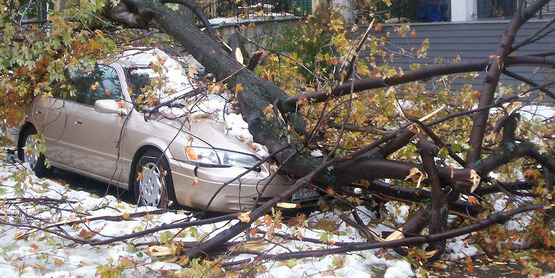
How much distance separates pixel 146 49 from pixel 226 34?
21.7ft

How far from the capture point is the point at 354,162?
561cm

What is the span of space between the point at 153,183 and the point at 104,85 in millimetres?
1505

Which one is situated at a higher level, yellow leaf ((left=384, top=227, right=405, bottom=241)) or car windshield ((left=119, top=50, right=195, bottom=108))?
car windshield ((left=119, top=50, right=195, bottom=108))

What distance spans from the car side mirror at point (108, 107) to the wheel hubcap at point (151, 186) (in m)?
0.67

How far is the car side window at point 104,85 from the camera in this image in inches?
278

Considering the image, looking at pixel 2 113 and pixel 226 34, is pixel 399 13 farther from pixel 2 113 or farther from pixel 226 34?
pixel 2 113

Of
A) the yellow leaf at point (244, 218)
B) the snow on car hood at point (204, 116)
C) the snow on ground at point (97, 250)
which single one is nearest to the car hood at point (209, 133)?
the snow on car hood at point (204, 116)

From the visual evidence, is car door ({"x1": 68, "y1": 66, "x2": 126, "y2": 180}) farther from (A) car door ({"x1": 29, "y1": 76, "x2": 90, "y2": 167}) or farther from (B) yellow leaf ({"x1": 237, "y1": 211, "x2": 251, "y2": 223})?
(B) yellow leaf ({"x1": 237, "y1": 211, "x2": 251, "y2": 223})

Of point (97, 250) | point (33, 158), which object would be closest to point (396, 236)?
point (97, 250)

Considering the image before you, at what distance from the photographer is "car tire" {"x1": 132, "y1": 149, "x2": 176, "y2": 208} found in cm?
616

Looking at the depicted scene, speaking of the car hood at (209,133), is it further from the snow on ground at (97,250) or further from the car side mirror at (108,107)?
the snow on ground at (97,250)

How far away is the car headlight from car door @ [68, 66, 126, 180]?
1.10 metres

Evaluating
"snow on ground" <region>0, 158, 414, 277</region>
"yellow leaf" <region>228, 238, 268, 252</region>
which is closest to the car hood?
"snow on ground" <region>0, 158, 414, 277</region>

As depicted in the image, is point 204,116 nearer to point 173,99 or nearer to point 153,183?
point 173,99
